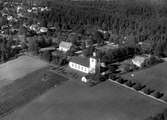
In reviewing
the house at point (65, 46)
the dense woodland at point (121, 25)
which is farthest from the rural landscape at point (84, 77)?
the dense woodland at point (121, 25)

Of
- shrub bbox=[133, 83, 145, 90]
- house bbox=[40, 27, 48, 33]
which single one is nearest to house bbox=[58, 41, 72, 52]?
house bbox=[40, 27, 48, 33]

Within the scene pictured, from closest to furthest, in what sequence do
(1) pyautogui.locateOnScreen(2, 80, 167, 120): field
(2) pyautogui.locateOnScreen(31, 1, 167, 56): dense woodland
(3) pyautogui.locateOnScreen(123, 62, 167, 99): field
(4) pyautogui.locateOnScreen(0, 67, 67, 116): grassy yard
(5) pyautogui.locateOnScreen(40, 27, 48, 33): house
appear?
1. (1) pyautogui.locateOnScreen(2, 80, 167, 120): field
2. (4) pyautogui.locateOnScreen(0, 67, 67, 116): grassy yard
3. (3) pyautogui.locateOnScreen(123, 62, 167, 99): field
4. (2) pyautogui.locateOnScreen(31, 1, 167, 56): dense woodland
5. (5) pyautogui.locateOnScreen(40, 27, 48, 33): house

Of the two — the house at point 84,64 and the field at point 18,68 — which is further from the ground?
the house at point 84,64

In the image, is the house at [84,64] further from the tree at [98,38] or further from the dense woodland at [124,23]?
the dense woodland at [124,23]

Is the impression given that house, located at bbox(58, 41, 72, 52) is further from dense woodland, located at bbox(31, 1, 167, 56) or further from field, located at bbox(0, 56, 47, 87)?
dense woodland, located at bbox(31, 1, 167, 56)

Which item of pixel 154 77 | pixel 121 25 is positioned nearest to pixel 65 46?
pixel 154 77

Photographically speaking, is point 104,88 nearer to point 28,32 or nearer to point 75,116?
point 75,116

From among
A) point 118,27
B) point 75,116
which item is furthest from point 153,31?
point 75,116
